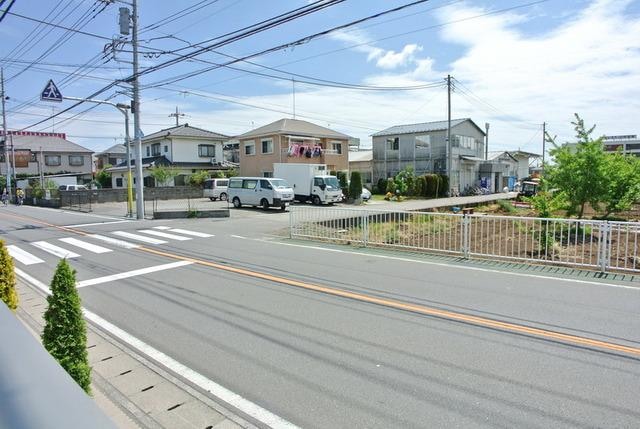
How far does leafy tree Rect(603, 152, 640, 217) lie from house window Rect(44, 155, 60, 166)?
66.4 metres

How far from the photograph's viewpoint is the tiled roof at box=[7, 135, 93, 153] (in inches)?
2351

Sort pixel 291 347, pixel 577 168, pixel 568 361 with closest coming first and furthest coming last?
pixel 568 361, pixel 291 347, pixel 577 168

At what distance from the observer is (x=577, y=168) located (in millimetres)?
14133

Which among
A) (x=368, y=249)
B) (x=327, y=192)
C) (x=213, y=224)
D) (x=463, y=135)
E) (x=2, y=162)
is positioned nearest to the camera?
(x=368, y=249)

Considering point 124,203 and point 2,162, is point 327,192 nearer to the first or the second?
point 124,203

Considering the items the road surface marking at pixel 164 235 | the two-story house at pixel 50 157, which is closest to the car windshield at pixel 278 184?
the road surface marking at pixel 164 235

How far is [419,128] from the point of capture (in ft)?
144

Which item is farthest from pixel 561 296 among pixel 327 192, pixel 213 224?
pixel 327 192

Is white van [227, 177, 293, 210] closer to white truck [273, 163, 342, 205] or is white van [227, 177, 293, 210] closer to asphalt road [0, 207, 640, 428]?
white truck [273, 163, 342, 205]

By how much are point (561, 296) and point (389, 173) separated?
1556 inches

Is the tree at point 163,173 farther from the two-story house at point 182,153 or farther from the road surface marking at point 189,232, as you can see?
the road surface marking at point 189,232

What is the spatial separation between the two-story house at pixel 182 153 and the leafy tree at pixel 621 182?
34188 mm

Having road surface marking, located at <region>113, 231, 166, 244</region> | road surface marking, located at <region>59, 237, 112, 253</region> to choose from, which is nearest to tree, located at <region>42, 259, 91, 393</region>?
road surface marking, located at <region>59, 237, 112, 253</region>

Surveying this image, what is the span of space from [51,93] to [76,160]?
50.0 meters
